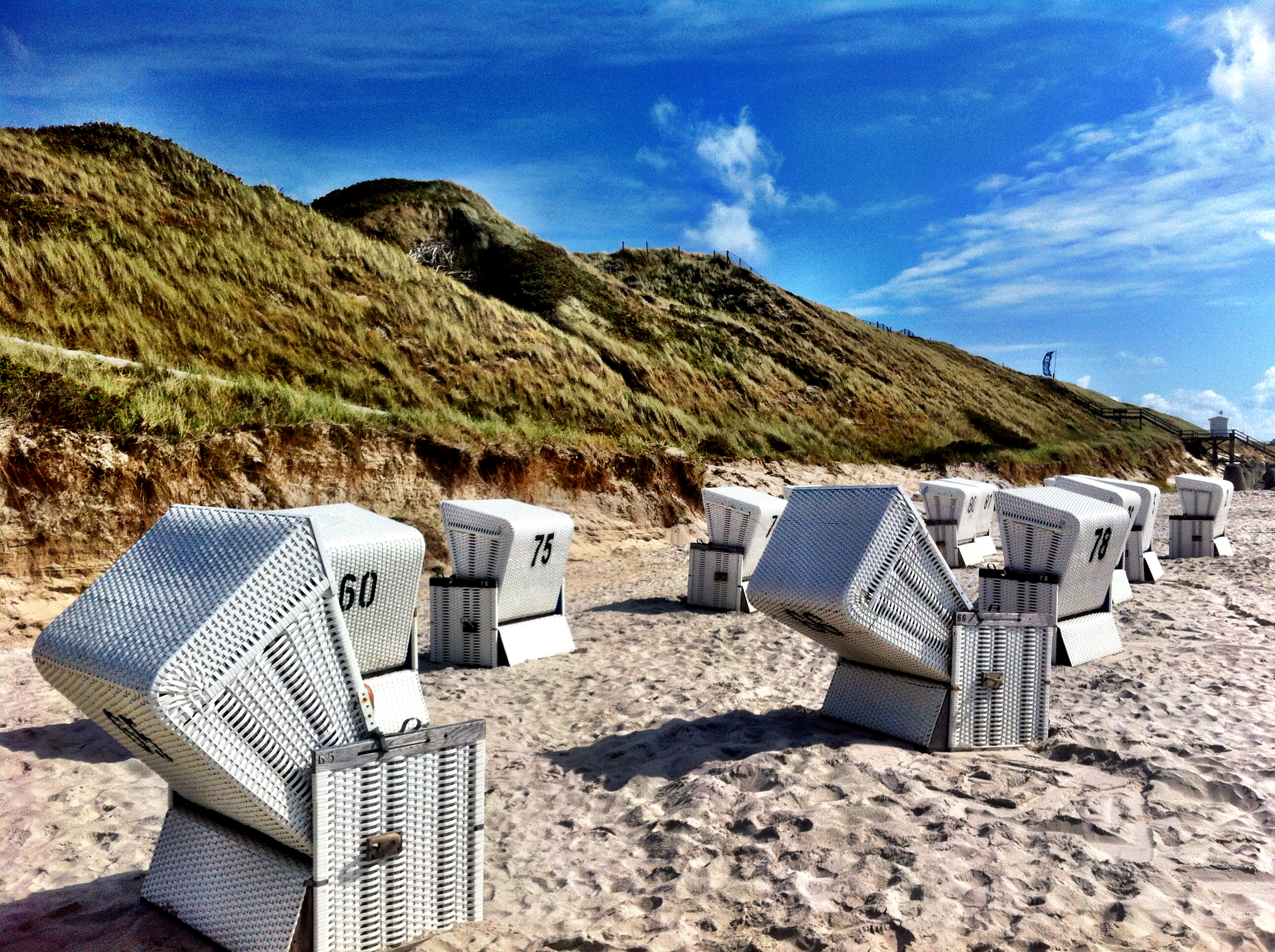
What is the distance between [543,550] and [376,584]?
3.12 m

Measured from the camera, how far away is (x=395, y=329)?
23.8 metres

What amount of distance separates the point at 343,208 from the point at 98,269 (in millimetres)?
28965

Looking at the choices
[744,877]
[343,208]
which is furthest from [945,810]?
[343,208]

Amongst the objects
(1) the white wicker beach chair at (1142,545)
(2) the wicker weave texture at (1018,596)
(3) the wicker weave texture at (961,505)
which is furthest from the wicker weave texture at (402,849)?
(3) the wicker weave texture at (961,505)

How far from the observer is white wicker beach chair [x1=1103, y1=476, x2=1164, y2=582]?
12633mm

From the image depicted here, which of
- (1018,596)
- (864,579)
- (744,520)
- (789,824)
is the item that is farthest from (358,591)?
(744,520)

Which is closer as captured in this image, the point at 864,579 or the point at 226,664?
the point at 226,664

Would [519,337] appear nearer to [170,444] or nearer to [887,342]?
[170,444]

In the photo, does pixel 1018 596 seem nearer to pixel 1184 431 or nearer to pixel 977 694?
pixel 977 694

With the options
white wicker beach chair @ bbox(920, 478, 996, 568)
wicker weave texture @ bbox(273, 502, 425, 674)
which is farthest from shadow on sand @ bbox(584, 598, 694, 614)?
white wicker beach chair @ bbox(920, 478, 996, 568)

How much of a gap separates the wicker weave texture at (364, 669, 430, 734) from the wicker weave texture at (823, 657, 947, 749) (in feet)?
9.65

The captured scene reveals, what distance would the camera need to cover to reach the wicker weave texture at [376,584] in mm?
5555

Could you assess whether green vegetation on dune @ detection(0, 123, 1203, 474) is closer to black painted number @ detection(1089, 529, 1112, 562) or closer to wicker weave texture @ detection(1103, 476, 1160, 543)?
wicker weave texture @ detection(1103, 476, 1160, 543)

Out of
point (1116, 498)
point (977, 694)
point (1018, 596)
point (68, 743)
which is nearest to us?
point (977, 694)
